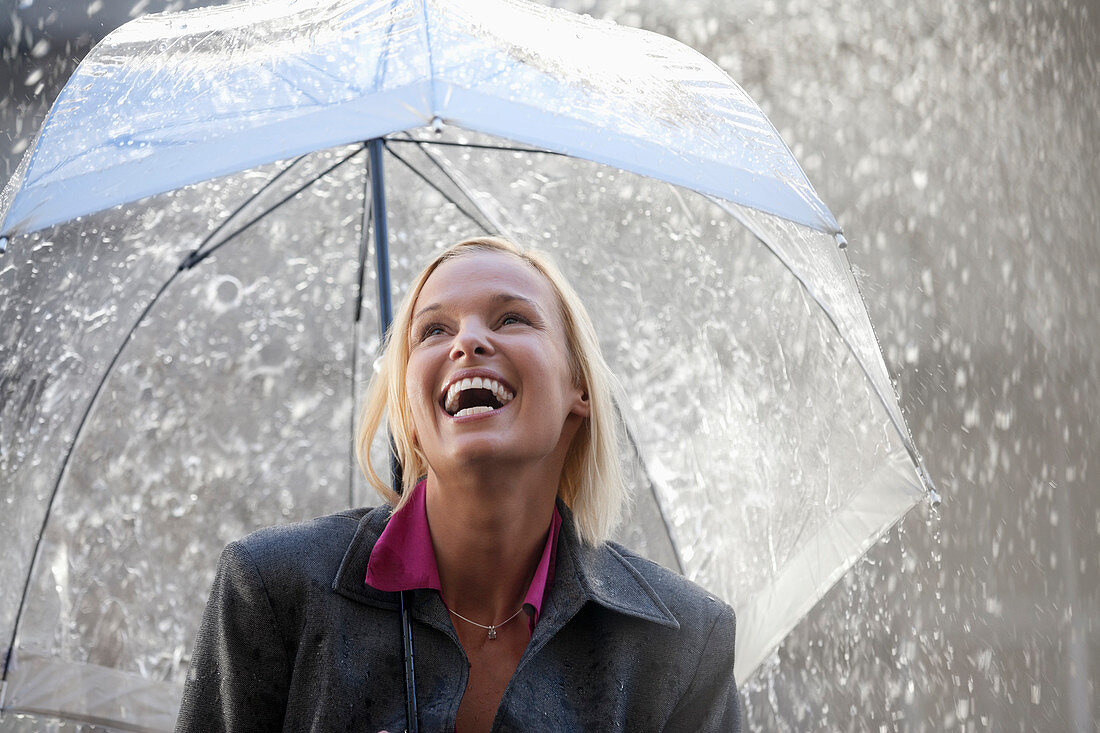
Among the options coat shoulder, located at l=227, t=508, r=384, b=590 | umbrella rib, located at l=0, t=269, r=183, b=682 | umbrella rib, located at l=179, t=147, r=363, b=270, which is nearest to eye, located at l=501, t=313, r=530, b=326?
coat shoulder, located at l=227, t=508, r=384, b=590

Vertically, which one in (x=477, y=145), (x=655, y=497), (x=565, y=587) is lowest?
(x=655, y=497)

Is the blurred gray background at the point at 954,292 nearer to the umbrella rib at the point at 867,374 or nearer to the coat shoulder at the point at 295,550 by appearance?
the umbrella rib at the point at 867,374

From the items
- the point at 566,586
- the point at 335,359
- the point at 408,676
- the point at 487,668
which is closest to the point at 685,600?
the point at 566,586

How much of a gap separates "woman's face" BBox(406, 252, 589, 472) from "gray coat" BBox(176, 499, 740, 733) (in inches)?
6.7

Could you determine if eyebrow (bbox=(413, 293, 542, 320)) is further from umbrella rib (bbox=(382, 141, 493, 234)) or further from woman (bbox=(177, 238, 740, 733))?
umbrella rib (bbox=(382, 141, 493, 234))

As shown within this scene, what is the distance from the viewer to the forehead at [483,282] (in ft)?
4.62

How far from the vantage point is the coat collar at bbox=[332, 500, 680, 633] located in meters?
1.33

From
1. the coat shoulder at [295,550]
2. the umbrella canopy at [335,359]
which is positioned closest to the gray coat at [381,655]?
the coat shoulder at [295,550]

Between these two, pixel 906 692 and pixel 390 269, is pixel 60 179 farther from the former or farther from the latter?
pixel 906 692

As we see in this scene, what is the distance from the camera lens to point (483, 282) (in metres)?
1.42

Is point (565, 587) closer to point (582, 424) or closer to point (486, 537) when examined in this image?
point (486, 537)

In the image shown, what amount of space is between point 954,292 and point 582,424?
3.15 m

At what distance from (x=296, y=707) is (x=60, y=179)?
610 millimetres

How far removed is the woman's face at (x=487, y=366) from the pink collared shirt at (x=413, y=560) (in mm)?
101
